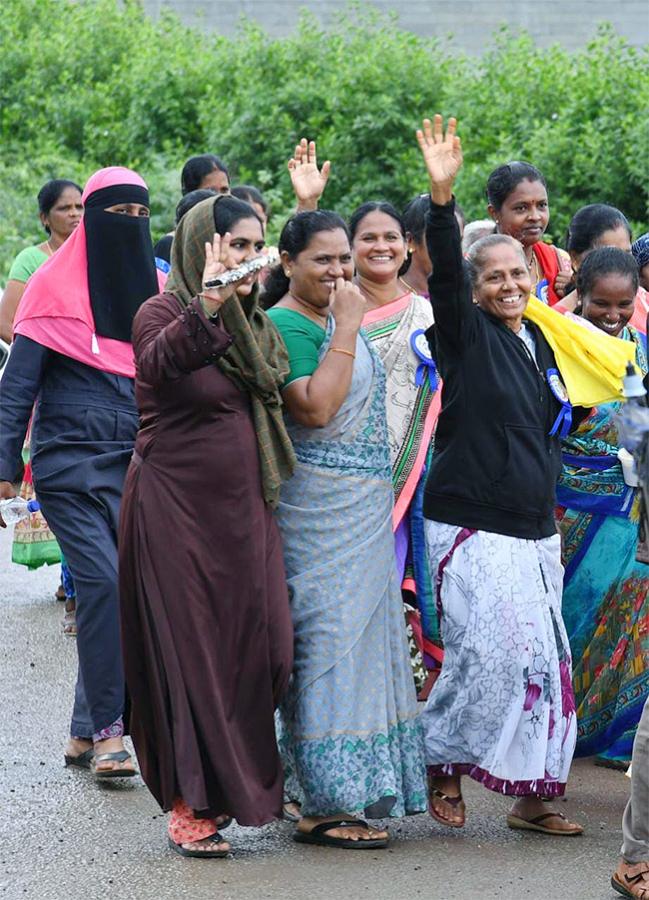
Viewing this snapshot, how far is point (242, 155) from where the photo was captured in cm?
1597

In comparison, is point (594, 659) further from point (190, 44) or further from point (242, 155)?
point (190, 44)

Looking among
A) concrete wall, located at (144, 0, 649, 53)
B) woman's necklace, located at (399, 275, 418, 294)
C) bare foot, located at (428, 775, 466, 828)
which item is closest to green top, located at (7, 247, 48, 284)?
woman's necklace, located at (399, 275, 418, 294)

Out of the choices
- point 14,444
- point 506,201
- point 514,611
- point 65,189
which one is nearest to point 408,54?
point 65,189

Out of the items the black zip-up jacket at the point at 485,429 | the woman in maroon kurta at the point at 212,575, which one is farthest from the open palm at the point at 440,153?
the woman in maroon kurta at the point at 212,575

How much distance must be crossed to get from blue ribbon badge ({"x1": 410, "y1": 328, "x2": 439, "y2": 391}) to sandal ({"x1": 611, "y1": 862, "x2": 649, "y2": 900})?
7.52 ft

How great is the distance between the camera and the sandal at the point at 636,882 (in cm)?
478

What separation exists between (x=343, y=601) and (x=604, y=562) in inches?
51.7

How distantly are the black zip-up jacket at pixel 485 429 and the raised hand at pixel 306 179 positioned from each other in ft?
2.60

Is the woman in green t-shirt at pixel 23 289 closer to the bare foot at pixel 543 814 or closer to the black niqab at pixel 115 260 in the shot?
the black niqab at pixel 115 260

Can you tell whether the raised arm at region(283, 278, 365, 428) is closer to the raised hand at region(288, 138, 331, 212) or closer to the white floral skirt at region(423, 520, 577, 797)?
the white floral skirt at region(423, 520, 577, 797)

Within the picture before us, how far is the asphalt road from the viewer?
16.3ft

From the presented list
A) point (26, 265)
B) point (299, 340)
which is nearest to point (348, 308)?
point (299, 340)

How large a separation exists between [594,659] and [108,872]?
2.04 meters

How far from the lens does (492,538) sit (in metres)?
5.48
